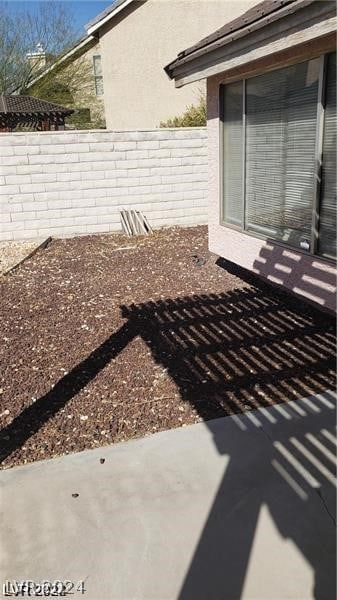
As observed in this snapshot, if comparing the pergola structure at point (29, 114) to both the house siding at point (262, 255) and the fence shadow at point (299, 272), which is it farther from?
the fence shadow at point (299, 272)

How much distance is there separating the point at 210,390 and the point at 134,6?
14680 millimetres

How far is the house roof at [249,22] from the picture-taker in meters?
3.70

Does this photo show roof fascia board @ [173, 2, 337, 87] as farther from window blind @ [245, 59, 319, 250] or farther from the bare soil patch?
the bare soil patch

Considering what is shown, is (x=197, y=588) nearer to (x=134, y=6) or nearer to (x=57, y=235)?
(x=57, y=235)

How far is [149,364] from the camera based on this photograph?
411 centimetres

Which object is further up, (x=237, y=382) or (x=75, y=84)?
(x=75, y=84)

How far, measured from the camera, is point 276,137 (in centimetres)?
496

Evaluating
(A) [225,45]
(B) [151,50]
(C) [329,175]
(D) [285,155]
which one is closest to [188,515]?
(C) [329,175]

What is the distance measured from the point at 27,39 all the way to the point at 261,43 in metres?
21.4

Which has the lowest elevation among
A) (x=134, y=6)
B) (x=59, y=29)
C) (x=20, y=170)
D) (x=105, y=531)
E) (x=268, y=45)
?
(x=105, y=531)

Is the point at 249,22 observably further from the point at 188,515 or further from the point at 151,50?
the point at 151,50

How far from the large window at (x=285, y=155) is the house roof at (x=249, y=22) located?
0.55 metres

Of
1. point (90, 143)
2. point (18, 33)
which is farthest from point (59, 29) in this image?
point (90, 143)

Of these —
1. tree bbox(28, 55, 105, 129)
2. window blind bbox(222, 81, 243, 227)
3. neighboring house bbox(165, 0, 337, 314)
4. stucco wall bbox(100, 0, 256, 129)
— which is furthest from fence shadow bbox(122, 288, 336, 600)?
tree bbox(28, 55, 105, 129)
